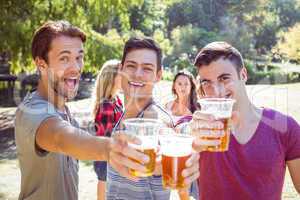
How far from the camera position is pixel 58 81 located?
286 cm

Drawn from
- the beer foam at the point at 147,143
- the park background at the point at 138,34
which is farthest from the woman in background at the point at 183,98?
the beer foam at the point at 147,143

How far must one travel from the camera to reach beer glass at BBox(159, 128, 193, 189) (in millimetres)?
1767

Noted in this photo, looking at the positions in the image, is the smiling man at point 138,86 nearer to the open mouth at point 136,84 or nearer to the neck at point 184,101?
the open mouth at point 136,84

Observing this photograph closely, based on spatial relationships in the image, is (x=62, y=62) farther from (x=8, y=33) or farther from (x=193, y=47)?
(x=193, y=47)

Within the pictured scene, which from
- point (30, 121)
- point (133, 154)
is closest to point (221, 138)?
point (133, 154)

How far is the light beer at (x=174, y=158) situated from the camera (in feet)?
5.80

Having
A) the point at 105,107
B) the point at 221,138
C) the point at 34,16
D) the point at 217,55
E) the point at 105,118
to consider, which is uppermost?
the point at 34,16

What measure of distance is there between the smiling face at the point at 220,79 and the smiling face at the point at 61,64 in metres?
0.86

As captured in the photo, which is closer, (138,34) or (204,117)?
(204,117)

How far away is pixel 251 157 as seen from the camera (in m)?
2.55

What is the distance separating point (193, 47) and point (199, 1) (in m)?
6.44

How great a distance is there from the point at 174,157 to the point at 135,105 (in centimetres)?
132

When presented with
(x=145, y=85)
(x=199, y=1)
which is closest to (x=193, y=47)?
(x=199, y=1)

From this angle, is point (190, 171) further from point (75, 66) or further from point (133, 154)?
point (75, 66)
